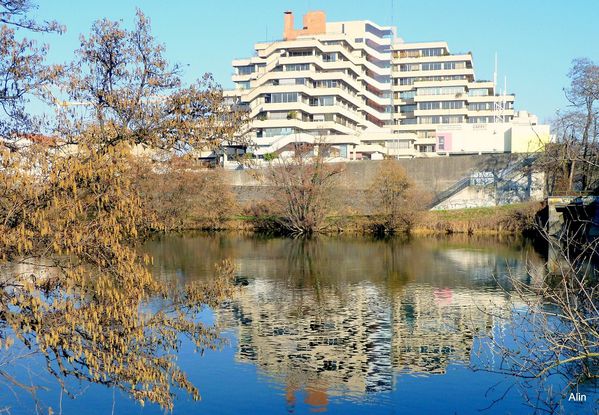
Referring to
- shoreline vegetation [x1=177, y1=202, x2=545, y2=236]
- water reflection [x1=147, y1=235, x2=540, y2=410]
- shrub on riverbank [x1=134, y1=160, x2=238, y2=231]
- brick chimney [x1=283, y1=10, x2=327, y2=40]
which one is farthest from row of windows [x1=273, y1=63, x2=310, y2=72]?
water reflection [x1=147, y1=235, x2=540, y2=410]

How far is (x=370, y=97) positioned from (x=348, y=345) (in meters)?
105

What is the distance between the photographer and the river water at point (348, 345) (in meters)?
16.8

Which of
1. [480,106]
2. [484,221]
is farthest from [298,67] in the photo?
[484,221]

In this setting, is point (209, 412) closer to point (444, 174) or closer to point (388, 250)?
point (388, 250)

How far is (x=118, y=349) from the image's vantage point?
11898 millimetres

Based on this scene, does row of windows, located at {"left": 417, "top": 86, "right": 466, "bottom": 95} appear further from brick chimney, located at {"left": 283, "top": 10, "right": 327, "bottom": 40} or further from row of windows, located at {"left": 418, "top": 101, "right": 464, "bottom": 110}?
brick chimney, located at {"left": 283, "top": 10, "right": 327, "bottom": 40}

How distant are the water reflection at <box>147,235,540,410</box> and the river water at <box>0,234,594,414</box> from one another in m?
0.05

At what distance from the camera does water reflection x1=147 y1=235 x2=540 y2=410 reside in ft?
63.1

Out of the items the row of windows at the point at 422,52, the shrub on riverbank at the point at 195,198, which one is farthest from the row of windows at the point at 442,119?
the shrub on riverbank at the point at 195,198

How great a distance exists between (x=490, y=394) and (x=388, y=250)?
108 ft

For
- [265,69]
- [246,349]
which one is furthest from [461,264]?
[265,69]

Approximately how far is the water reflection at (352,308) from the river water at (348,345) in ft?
0.16

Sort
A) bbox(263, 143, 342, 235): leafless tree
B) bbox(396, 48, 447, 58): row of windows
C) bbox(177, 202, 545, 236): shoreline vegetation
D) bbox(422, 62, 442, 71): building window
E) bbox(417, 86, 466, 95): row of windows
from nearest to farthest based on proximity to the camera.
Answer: bbox(177, 202, 545, 236): shoreline vegetation
bbox(263, 143, 342, 235): leafless tree
bbox(417, 86, 466, 95): row of windows
bbox(422, 62, 442, 71): building window
bbox(396, 48, 447, 58): row of windows

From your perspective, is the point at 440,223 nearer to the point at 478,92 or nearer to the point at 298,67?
the point at 298,67
